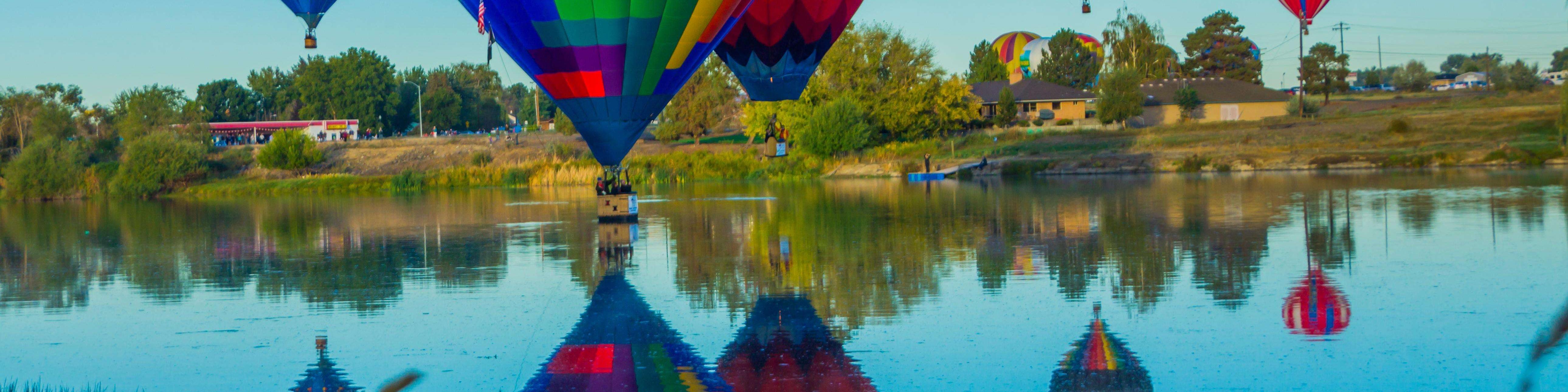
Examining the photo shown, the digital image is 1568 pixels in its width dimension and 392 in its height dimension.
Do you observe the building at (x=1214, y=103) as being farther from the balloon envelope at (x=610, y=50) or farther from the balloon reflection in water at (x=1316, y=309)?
the balloon reflection in water at (x=1316, y=309)

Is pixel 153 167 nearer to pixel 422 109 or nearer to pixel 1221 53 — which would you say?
pixel 422 109

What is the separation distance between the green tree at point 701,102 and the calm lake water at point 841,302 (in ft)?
133

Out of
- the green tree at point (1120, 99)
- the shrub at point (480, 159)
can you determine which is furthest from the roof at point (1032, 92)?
the shrub at point (480, 159)

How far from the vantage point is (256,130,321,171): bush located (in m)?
52.0

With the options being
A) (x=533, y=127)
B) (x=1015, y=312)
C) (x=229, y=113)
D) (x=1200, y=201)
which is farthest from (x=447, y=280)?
(x=229, y=113)

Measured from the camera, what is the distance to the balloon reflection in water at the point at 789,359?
6605mm

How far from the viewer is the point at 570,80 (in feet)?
51.3

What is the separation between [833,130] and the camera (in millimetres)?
45719

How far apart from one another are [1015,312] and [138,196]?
150 feet

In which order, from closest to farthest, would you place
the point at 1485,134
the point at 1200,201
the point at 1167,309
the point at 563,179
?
1. the point at 1167,309
2. the point at 1200,201
3. the point at 1485,134
4. the point at 563,179

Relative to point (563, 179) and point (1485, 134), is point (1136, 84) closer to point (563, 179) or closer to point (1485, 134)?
point (1485, 134)

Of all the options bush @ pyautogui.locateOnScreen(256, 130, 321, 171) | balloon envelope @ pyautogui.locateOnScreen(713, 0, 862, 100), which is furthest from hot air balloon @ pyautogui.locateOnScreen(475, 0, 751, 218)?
bush @ pyautogui.locateOnScreen(256, 130, 321, 171)

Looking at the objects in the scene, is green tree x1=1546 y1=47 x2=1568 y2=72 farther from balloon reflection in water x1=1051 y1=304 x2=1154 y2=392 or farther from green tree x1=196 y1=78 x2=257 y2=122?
green tree x1=196 y1=78 x2=257 y2=122

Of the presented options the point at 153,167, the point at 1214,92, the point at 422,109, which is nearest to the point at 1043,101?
the point at 1214,92
